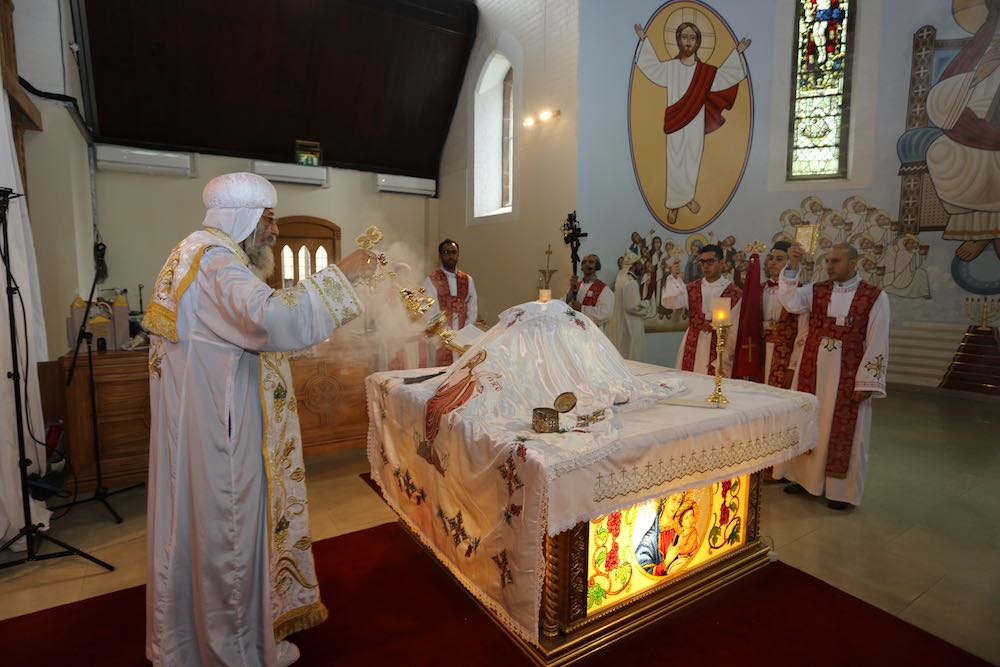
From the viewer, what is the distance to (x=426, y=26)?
8.95 meters

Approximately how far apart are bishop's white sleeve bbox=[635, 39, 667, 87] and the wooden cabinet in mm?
6438

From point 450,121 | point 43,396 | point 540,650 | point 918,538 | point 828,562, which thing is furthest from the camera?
point 450,121

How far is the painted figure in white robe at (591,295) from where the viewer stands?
7211 millimetres

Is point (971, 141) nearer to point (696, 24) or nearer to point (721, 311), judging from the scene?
point (696, 24)

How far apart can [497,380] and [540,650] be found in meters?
1.24

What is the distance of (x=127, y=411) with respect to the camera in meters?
4.50

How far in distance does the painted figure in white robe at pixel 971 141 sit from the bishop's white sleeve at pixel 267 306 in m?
10.7

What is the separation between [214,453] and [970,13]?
12.2m

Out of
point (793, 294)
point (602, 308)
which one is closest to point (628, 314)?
point (602, 308)

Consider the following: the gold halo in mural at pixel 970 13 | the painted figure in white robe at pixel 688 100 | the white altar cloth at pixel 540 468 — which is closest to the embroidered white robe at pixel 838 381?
the white altar cloth at pixel 540 468

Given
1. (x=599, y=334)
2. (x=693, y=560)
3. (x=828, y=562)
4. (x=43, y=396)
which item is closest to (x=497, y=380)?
(x=599, y=334)

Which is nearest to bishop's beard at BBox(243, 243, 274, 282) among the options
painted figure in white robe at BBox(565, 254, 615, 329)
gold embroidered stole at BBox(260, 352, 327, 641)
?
gold embroidered stole at BBox(260, 352, 327, 641)

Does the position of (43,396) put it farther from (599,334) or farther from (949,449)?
(949,449)

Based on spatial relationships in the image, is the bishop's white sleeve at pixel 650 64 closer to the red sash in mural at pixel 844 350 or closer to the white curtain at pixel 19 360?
the red sash in mural at pixel 844 350
